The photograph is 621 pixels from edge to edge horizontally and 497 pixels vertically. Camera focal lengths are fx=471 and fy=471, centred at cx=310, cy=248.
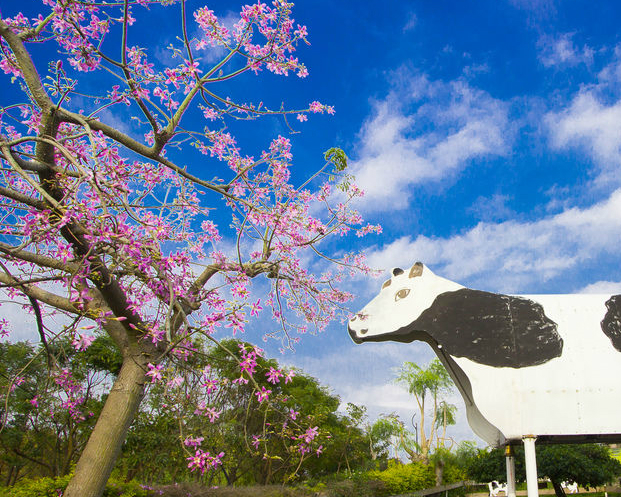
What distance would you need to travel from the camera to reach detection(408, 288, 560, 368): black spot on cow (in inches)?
228

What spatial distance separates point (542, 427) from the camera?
5.47m

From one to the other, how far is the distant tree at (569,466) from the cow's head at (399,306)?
1029cm

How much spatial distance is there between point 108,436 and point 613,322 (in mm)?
6002

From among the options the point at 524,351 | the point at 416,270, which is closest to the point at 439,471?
the point at 416,270

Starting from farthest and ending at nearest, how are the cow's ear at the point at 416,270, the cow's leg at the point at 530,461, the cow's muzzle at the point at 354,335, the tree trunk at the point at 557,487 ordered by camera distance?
1. the tree trunk at the point at 557,487
2. the cow's ear at the point at 416,270
3. the cow's muzzle at the point at 354,335
4. the cow's leg at the point at 530,461

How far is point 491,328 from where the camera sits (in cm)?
605

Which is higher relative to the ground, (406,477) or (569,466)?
(569,466)

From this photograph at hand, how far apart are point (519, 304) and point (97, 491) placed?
17.2 feet

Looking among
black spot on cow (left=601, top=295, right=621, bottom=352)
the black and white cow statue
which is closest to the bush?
the black and white cow statue

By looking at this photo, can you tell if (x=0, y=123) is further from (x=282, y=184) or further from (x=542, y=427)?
(x=542, y=427)

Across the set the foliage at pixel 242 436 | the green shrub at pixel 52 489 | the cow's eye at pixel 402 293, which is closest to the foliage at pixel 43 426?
the foliage at pixel 242 436

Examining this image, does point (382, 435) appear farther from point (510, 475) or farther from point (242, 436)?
point (510, 475)

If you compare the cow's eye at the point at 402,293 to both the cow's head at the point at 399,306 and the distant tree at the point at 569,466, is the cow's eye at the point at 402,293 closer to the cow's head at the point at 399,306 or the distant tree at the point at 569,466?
the cow's head at the point at 399,306

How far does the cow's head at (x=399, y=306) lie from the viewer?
21.7ft
